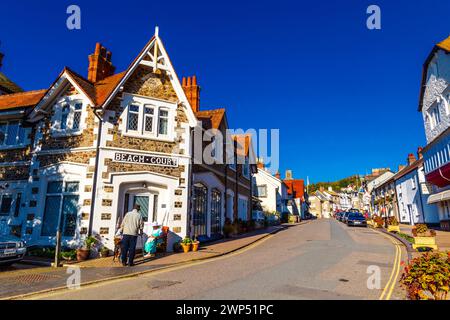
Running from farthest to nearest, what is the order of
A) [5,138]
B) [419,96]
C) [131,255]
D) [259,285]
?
[419,96] < [5,138] < [131,255] < [259,285]

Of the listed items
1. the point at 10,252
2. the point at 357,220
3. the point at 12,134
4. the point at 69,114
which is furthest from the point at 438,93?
the point at 12,134

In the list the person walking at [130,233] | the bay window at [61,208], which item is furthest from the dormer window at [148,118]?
the person walking at [130,233]

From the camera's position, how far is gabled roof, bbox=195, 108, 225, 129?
21.1 metres

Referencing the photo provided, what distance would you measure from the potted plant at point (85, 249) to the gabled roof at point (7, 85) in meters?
15.2

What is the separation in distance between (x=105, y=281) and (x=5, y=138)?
12443 millimetres

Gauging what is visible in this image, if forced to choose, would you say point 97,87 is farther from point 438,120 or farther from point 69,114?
point 438,120

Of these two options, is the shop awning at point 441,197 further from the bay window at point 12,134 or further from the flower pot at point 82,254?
the bay window at point 12,134

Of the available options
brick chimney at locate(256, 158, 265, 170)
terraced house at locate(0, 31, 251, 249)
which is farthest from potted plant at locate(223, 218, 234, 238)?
brick chimney at locate(256, 158, 265, 170)

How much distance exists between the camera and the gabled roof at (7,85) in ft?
67.6

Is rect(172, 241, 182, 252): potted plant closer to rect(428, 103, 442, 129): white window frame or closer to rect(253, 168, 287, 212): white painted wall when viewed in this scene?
rect(428, 103, 442, 129): white window frame

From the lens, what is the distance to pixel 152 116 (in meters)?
14.7

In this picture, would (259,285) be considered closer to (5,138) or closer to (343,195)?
(5,138)

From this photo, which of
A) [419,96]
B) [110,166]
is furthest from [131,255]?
[419,96]
